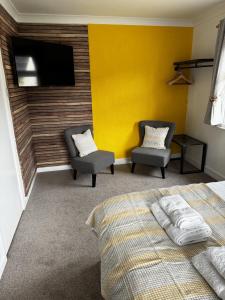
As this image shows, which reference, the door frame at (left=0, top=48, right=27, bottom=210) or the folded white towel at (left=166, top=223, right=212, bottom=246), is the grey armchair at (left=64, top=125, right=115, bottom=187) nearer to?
the door frame at (left=0, top=48, right=27, bottom=210)

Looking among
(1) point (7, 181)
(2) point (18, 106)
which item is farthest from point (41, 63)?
(1) point (7, 181)

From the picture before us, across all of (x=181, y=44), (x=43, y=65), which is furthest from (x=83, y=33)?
(x=181, y=44)

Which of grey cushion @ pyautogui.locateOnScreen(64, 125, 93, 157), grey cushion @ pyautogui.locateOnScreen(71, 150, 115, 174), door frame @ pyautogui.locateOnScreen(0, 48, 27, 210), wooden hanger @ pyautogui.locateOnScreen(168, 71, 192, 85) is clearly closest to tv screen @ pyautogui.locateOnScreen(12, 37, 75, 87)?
door frame @ pyautogui.locateOnScreen(0, 48, 27, 210)

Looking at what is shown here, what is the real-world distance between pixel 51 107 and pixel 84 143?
2.79 feet

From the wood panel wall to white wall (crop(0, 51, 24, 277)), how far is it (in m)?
0.40

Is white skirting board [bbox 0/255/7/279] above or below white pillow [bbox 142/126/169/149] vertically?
below

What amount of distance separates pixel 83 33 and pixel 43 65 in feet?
2.96

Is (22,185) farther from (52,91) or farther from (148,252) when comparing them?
(148,252)

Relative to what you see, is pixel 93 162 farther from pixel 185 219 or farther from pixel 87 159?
pixel 185 219

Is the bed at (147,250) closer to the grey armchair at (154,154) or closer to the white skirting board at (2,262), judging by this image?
the white skirting board at (2,262)

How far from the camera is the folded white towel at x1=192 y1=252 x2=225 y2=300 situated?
2.93 feet

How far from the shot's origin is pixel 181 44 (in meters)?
3.69

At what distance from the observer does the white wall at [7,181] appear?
6.43ft

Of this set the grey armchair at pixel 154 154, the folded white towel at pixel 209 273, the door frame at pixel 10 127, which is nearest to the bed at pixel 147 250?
the folded white towel at pixel 209 273
